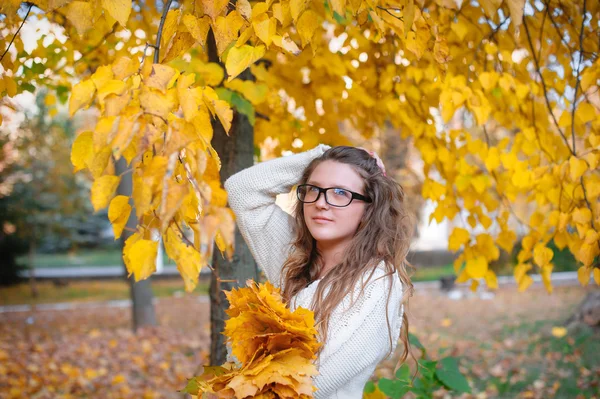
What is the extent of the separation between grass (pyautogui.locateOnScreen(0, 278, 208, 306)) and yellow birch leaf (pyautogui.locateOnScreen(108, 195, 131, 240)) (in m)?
9.55

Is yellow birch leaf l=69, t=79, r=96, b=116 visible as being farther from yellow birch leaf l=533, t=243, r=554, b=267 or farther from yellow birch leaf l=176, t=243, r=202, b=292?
yellow birch leaf l=533, t=243, r=554, b=267

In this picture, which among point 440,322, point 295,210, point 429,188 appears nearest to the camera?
point 295,210

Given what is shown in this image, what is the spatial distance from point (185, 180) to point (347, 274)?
2.55 ft

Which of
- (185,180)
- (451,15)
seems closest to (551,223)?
(451,15)

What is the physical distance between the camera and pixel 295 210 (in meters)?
2.12

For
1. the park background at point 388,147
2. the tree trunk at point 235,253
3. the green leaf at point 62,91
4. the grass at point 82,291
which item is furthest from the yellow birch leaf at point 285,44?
the grass at point 82,291

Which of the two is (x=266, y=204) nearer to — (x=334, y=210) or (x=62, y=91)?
(x=334, y=210)

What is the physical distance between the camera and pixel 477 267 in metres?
2.52

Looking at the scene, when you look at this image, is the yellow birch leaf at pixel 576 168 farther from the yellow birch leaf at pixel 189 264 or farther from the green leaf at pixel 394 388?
the yellow birch leaf at pixel 189 264

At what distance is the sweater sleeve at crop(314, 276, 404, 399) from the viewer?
1624mm

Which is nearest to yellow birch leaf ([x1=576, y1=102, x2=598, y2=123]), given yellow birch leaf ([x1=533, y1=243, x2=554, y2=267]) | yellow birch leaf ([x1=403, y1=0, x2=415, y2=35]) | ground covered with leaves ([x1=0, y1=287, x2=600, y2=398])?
yellow birch leaf ([x1=533, y1=243, x2=554, y2=267])

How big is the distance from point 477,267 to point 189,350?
4.08m

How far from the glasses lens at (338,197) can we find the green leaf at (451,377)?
3.85 feet

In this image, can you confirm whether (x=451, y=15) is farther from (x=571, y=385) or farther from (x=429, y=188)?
(x=571, y=385)
